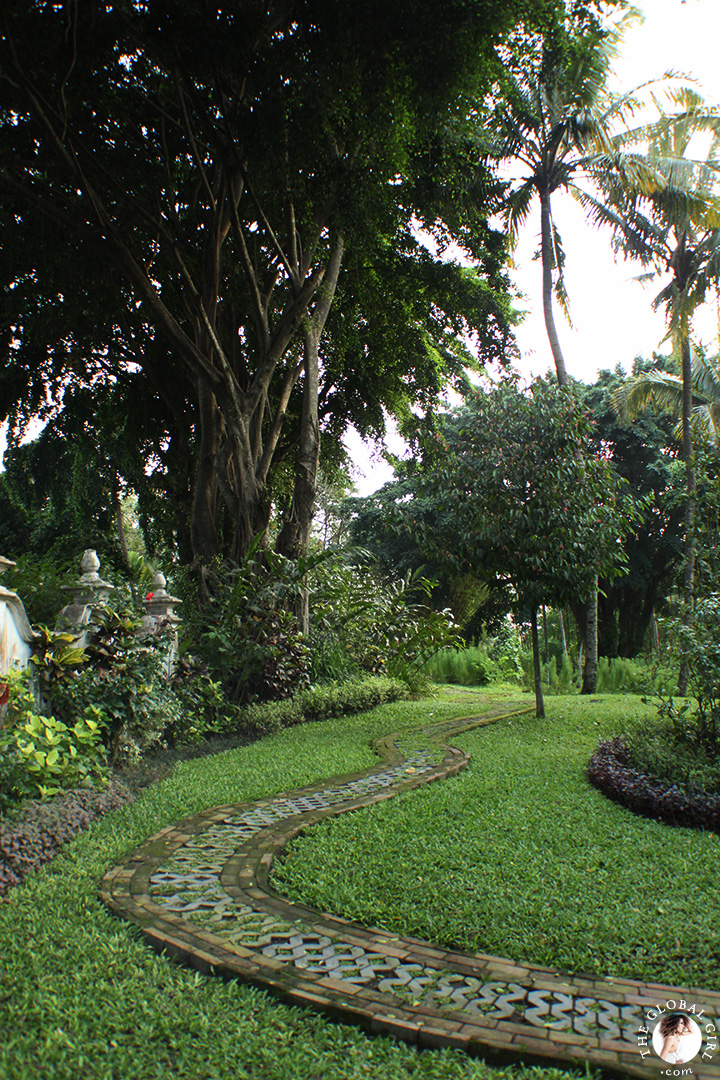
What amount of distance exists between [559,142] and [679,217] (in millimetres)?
2467

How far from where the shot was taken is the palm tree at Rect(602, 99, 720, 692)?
12.3 meters

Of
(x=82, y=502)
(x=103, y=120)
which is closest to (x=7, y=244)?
(x=103, y=120)

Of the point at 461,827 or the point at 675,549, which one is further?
the point at 675,549

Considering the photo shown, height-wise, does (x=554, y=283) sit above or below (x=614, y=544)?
above

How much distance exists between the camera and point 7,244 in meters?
10.7

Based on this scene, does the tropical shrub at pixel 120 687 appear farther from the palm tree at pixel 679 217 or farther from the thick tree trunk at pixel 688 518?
the palm tree at pixel 679 217

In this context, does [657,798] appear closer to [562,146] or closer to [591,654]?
[591,654]

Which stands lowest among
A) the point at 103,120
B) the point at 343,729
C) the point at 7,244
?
the point at 343,729

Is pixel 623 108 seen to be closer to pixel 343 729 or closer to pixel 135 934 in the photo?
pixel 343 729

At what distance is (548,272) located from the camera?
13.3 metres

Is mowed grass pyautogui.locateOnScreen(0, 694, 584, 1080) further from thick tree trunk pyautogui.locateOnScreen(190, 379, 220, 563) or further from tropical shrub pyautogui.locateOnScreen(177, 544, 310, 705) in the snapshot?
thick tree trunk pyautogui.locateOnScreen(190, 379, 220, 563)

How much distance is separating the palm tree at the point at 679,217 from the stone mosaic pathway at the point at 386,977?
10.3 m

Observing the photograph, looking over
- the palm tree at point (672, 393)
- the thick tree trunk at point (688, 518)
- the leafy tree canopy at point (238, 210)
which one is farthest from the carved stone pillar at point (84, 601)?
the palm tree at point (672, 393)

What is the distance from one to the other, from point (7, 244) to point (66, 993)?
1093cm
